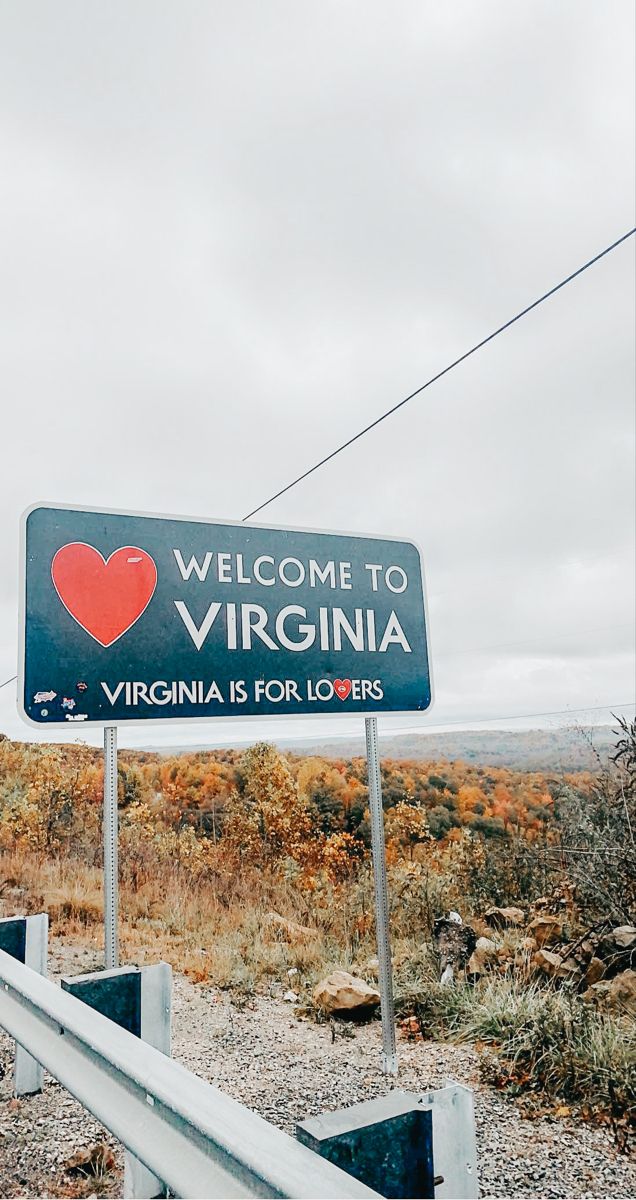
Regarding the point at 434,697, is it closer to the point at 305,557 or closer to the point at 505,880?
the point at 305,557

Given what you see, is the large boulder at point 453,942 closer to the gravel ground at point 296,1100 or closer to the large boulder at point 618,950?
the gravel ground at point 296,1100

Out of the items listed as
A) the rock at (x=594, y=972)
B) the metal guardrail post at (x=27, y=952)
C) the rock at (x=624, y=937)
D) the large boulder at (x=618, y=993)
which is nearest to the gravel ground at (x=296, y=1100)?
the metal guardrail post at (x=27, y=952)

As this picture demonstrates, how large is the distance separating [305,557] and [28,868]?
244 inches

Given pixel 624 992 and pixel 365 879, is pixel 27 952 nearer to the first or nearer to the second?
pixel 624 992

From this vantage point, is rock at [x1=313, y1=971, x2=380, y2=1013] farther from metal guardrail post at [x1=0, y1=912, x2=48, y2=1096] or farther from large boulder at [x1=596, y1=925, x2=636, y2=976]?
metal guardrail post at [x1=0, y1=912, x2=48, y2=1096]

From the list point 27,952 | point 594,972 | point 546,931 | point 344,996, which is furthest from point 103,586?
point 546,931

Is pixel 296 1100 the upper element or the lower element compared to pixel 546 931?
lower

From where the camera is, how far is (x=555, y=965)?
4977 mm

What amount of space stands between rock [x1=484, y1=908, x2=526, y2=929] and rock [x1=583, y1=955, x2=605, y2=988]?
1.29 metres

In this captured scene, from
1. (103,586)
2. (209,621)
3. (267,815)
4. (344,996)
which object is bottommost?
(344,996)

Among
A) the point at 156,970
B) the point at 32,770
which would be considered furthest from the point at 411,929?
the point at 32,770

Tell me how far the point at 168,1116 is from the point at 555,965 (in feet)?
12.8

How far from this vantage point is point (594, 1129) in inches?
135

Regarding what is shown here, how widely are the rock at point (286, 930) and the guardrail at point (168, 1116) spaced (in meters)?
4.16
